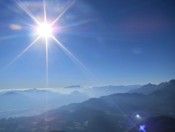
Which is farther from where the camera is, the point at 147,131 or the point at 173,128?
the point at 147,131

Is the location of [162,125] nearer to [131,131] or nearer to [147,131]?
[147,131]

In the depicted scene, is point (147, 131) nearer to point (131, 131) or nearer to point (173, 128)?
point (131, 131)

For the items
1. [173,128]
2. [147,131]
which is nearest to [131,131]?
[147,131]

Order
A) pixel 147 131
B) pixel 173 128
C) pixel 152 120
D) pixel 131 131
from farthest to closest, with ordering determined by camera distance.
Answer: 1. pixel 152 120
2. pixel 131 131
3. pixel 147 131
4. pixel 173 128

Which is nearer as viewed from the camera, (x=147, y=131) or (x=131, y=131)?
(x=147, y=131)

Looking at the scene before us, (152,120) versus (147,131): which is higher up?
(152,120)

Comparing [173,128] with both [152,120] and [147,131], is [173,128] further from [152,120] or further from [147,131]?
[152,120]

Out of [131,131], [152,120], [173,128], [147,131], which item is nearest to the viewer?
[173,128]

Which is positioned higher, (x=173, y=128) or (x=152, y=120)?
(x=152, y=120)

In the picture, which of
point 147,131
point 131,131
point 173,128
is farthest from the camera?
point 131,131
